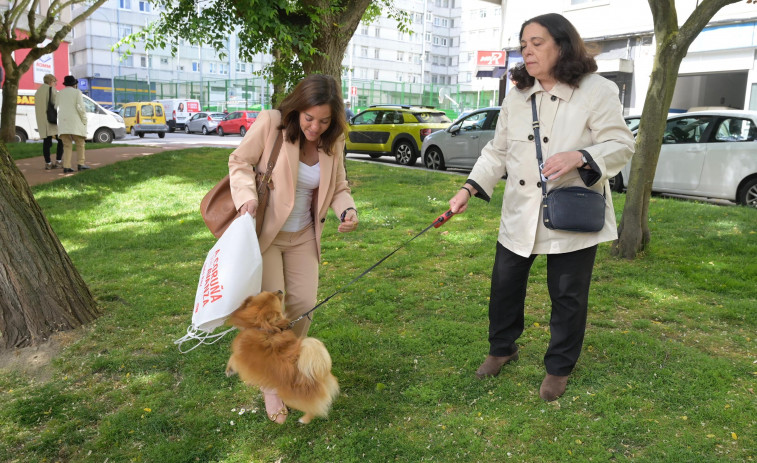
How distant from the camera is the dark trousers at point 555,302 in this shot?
Result: 3.15m

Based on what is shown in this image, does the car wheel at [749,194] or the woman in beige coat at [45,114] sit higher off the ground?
the woman in beige coat at [45,114]

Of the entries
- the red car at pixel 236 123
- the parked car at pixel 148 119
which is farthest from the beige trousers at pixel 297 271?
the red car at pixel 236 123

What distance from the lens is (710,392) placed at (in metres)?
3.35

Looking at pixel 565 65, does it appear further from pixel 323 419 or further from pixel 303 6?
pixel 303 6

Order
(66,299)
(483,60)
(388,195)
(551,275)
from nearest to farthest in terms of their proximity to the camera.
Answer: (551,275)
(66,299)
(388,195)
(483,60)

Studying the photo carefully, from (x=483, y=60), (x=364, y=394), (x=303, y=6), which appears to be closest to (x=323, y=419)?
(x=364, y=394)

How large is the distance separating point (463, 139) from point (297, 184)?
11.1 metres

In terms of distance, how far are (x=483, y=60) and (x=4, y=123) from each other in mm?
21961

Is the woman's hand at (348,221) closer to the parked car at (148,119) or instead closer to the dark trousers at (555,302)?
the dark trousers at (555,302)

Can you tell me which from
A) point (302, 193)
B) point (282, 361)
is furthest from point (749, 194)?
point (282, 361)

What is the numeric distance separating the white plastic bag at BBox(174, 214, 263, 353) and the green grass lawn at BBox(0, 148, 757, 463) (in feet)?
2.49

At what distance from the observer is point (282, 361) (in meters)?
2.77

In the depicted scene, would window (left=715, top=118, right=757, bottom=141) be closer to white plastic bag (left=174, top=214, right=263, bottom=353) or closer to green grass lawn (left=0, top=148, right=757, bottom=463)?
green grass lawn (left=0, top=148, right=757, bottom=463)

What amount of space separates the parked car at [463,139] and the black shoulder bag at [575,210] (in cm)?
1055
